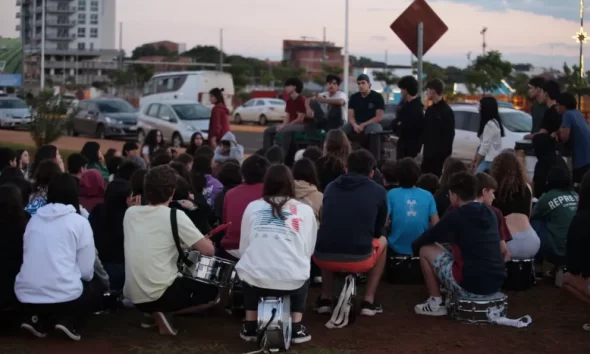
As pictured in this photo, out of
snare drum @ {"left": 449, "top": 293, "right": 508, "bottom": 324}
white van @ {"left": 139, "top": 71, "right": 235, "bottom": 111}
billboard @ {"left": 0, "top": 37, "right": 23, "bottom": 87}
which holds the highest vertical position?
billboard @ {"left": 0, "top": 37, "right": 23, "bottom": 87}

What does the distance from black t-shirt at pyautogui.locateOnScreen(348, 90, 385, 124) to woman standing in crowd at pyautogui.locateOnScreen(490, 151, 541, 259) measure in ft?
14.5

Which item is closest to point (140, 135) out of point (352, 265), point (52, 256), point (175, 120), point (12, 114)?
point (175, 120)

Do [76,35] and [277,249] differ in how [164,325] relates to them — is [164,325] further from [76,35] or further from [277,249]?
[76,35]

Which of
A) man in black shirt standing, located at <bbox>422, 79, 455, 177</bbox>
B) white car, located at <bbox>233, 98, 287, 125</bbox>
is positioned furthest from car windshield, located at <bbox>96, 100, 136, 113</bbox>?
man in black shirt standing, located at <bbox>422, 79, 455, 177</bbox>

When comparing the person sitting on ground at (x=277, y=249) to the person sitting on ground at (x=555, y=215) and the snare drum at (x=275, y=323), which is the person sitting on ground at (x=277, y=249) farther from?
the person sitting on ground at (x=555, y=215)

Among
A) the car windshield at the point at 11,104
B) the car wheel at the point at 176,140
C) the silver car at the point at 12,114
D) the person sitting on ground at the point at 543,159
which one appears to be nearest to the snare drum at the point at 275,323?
the person sitting on ground at the point at 543,159

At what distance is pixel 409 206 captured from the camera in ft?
29.4

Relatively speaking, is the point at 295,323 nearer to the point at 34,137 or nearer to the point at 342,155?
the point at 342,155

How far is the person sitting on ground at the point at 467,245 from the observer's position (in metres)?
7.70

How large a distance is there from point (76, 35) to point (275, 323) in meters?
147

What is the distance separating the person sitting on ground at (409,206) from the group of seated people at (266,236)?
0.01 meters

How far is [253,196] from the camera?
318 inches

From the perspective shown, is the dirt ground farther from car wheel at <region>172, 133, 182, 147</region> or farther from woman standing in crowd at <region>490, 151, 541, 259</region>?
car wheel at <region>172, 133, 182, 147</region>

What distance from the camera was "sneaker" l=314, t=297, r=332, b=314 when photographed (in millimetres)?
8203
